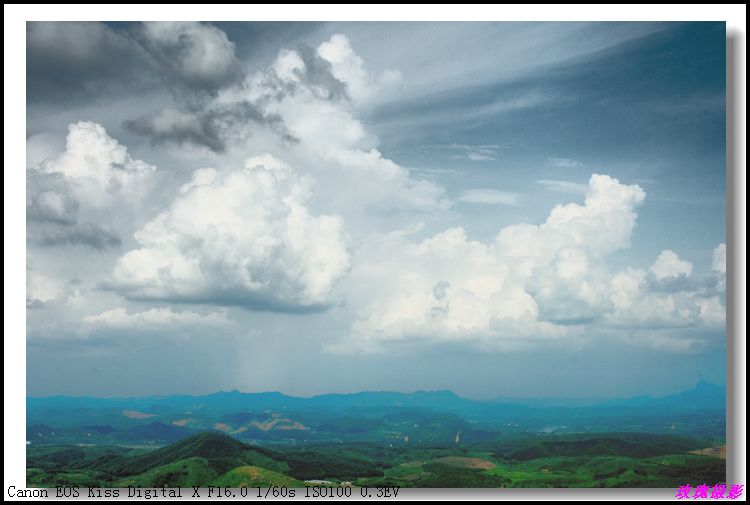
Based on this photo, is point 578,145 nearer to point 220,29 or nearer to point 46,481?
point 220,29

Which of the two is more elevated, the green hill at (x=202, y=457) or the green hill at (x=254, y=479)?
the green hill at (x=202, y=457)

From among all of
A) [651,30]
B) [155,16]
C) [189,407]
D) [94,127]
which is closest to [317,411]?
[189,407]

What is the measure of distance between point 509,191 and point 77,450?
8.58 meters

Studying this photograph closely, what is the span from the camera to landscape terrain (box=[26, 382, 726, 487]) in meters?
10.4

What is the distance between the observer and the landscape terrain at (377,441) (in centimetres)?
1041

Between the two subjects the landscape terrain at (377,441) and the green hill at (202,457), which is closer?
the landscape terrain at (377,441)

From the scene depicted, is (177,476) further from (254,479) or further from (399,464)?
(399,464)

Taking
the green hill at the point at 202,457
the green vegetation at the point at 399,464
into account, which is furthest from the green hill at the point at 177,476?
the green hill at the point at 202,457

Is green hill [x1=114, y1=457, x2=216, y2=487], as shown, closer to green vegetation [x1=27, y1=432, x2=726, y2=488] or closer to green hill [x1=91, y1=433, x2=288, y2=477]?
green vegetation [x1=27, y1=432, x2=726, y2=488]

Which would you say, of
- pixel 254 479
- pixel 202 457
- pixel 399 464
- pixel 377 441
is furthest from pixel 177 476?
pixel 377 441

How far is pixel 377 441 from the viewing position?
494 inches

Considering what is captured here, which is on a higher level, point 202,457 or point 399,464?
point 202,457

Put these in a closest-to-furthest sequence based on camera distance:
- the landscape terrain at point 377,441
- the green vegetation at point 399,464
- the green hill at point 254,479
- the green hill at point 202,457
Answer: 1. the green hill at point 254,479
2. the green vegetation at point 399,464
3. the landscape terrain at point 377,441
4. the green hill at point 202,457

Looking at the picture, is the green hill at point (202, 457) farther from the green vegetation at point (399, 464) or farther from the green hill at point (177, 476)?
the green hill at point (177, 476)
